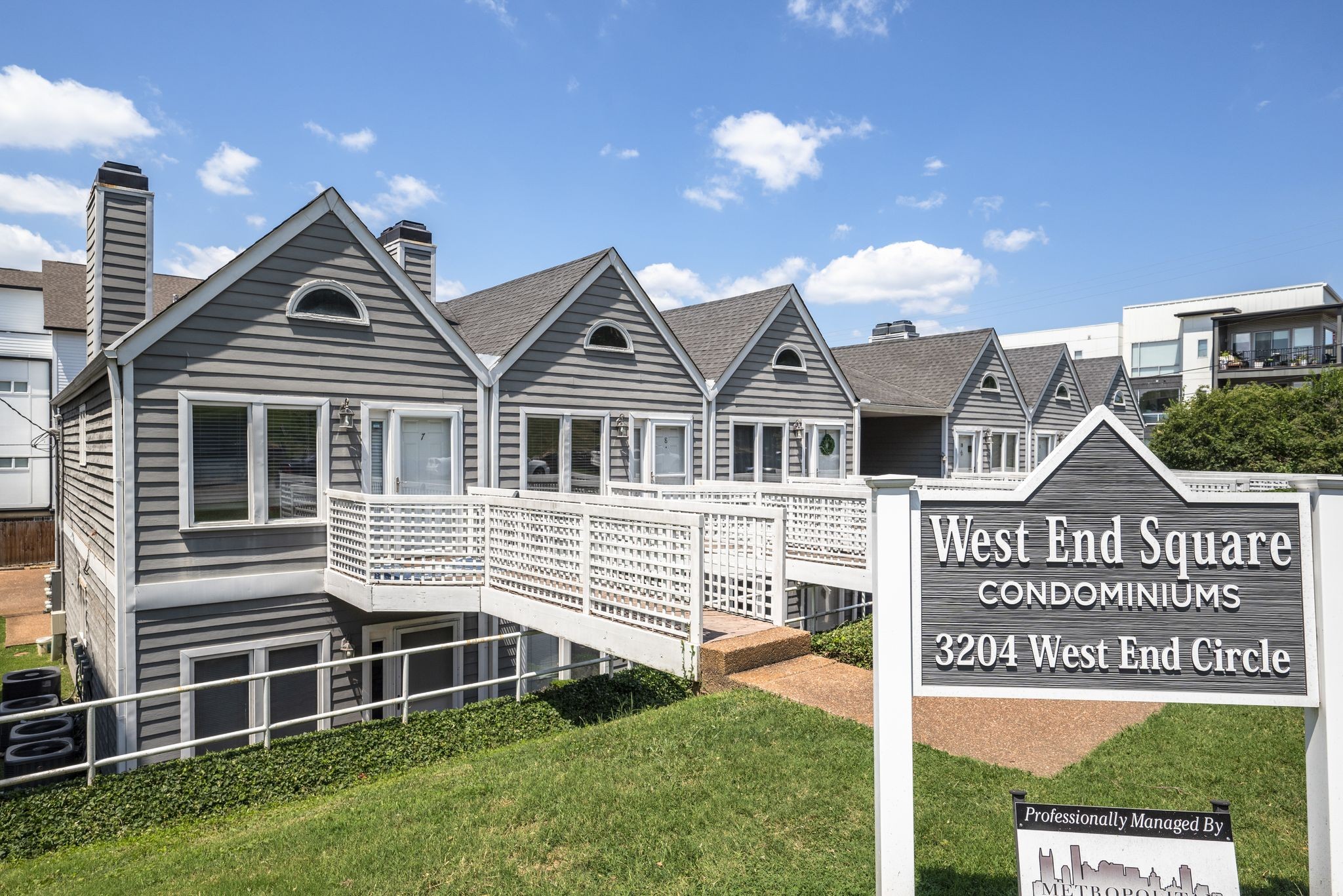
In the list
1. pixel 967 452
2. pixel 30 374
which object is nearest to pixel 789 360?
pixel 967 452

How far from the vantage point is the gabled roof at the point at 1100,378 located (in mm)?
31594

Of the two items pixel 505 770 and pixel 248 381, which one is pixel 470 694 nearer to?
pixel 248 381

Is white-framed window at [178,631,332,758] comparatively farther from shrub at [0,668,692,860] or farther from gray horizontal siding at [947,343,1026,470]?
gray horizontal siding at [947,343,1026,470]

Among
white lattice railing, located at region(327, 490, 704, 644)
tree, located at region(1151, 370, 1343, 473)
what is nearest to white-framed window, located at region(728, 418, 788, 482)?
white lattice railing, located at region(327, 490, 704, 644)

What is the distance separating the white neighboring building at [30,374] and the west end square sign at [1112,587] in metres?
35.8

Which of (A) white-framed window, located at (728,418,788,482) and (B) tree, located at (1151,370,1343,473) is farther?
(B) tree, located at (1151,370,1343,473)

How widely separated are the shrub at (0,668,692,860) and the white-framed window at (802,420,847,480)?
8.76m

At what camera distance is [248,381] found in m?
10.4

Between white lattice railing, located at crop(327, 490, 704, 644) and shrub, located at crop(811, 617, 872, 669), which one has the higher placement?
white lattice railing, located at crop(327, 490, 704, 644)

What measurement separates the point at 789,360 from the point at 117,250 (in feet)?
40.9

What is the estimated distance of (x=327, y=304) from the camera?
439 inches

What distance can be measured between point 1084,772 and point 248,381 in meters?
10.4

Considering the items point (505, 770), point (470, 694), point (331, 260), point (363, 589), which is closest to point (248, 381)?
point (331, 260)

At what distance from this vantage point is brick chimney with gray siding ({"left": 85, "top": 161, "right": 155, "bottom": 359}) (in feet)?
34.7
